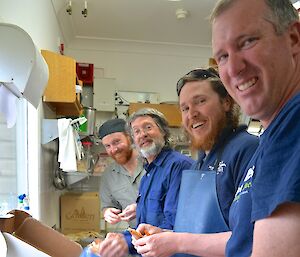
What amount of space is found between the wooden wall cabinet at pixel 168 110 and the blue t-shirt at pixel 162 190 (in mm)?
2441

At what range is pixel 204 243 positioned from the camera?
0.95 metres

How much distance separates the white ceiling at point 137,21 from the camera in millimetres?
3412

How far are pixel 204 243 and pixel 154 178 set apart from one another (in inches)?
28.1

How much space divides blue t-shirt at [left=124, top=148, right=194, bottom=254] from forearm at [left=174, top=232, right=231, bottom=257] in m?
0.43

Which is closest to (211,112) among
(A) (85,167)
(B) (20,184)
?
(B) (20,184)

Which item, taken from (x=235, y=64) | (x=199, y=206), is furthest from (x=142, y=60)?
(x=235, y=64)

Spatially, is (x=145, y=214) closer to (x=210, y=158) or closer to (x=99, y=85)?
(x=210, y=158)

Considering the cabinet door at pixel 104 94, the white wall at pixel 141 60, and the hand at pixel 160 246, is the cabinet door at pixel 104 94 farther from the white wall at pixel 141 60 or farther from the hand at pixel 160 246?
the hand at pixel 160 246

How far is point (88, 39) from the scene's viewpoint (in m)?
4.45

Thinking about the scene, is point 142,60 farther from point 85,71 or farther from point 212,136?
point 212,136

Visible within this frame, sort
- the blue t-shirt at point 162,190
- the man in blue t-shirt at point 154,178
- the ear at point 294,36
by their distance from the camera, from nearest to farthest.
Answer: the ear at point 294,36 < the man in blue t-shirt at point 154,178 < the blue t-shirt at point 162,190

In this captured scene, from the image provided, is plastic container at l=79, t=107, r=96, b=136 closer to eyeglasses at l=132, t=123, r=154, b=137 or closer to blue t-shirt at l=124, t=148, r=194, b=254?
eyeglasses at l=132, t=123, r=154, b=137

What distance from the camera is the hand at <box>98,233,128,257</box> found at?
3.94ft

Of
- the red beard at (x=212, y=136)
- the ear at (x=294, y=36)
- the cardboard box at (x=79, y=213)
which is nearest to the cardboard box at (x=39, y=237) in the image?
the red beard at (x=212, y=136)
